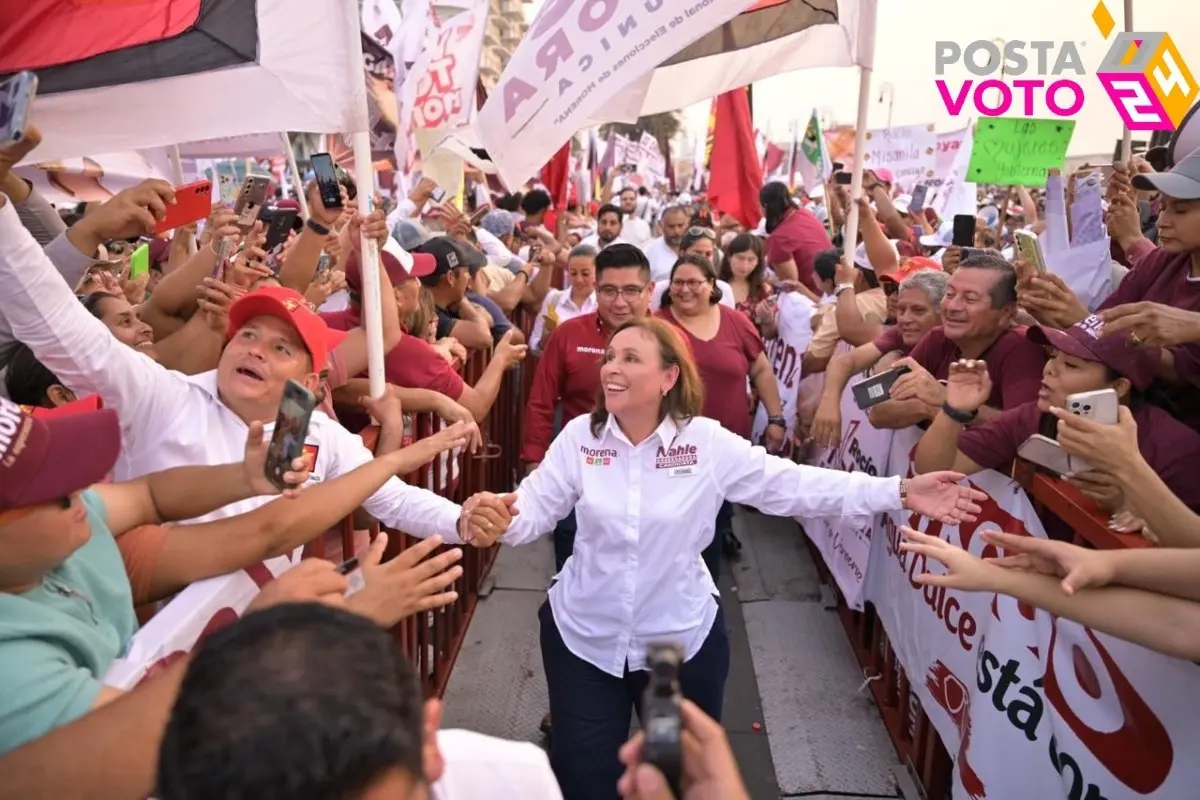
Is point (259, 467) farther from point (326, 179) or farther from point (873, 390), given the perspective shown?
point (873, 390)

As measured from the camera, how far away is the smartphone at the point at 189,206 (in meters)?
3.48

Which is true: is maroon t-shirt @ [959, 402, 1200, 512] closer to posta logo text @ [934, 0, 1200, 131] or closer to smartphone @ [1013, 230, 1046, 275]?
smartphone @ [1013, 230, 1046, 275]

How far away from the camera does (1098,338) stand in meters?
2.78

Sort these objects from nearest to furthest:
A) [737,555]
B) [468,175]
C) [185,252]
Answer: [185,252] < [737,555] < [468,175]

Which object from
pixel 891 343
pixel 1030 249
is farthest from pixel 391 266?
pixel 1030 249

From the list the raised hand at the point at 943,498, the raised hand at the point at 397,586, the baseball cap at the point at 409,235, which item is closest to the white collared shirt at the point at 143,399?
the raised hand at the point at 397,586

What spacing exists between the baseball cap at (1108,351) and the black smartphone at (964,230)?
4.07m

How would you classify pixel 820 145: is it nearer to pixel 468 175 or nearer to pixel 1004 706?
pixel 468 175

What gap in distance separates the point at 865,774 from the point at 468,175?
11.6m

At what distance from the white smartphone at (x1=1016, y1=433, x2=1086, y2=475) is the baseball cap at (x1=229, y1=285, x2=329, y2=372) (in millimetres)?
2276

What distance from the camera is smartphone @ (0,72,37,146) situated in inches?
85.4

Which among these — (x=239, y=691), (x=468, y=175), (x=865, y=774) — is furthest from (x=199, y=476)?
(x=468, y=175)

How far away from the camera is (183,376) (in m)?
2.80

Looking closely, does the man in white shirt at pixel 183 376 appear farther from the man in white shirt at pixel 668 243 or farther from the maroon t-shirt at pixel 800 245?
the maroon t-shirt at pixel 800 245
